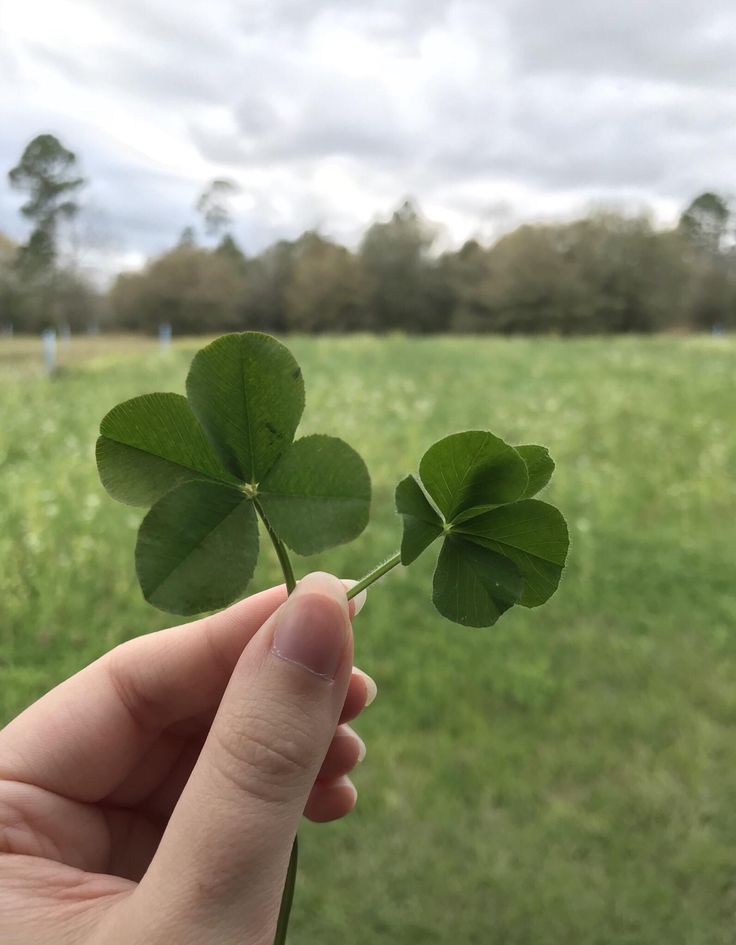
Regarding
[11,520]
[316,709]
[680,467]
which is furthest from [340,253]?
[316,709]

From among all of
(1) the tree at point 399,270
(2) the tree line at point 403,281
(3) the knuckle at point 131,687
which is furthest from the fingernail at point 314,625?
(1) the tree at point 399,270

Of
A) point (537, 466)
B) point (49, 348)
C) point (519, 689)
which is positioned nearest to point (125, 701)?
point (537, 466)

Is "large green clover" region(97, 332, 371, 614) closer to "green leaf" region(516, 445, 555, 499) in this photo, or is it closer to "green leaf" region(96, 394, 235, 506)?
"green leaf" region(96, 394, 235, 506)

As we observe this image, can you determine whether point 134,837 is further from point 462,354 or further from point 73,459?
point 462,354

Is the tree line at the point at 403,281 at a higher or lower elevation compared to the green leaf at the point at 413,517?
higher

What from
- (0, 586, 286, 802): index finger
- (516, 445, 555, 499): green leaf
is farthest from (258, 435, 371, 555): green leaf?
(0, 586, 286, 802): index finger

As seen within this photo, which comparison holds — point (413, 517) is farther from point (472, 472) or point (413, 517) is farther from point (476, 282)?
point (476, 282)

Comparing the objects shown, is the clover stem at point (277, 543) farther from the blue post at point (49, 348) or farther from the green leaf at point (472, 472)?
the blue post at point (49, 348)

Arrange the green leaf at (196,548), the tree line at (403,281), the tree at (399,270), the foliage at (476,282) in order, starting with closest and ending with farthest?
1. the green leaf at (196,548)
2. the tree line at (403,281)
3. the foliage at (476,282)
4. the tree at (399,270)
